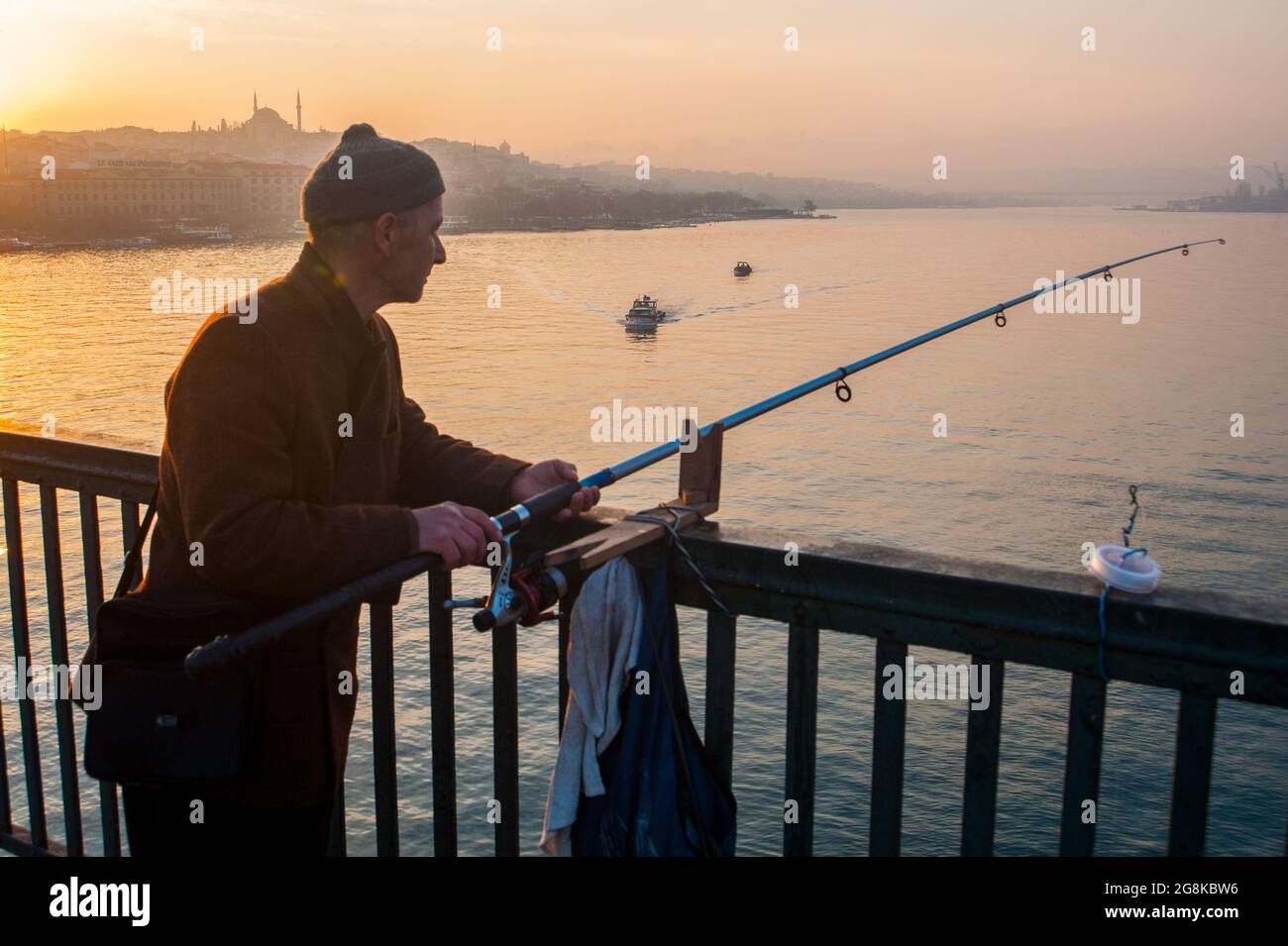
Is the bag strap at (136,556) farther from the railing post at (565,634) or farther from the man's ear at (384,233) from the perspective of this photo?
the railing post at (565,634)

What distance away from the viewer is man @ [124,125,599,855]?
1950mm

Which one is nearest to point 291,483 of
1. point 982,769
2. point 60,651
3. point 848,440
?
point 982,769

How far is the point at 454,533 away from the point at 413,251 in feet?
1.79

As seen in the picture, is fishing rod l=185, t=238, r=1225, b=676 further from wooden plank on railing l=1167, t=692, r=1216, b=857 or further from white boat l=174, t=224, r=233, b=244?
white boat l=174, t=224, r=233, b=244

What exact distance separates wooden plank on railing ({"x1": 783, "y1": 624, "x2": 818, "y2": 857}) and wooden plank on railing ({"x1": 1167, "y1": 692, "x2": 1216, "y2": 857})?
582 millimetres

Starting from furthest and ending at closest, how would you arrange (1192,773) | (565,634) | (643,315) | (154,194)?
(154,194) < (643,315) < (565,634) < (1192,773)

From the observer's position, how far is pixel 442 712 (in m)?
2.57

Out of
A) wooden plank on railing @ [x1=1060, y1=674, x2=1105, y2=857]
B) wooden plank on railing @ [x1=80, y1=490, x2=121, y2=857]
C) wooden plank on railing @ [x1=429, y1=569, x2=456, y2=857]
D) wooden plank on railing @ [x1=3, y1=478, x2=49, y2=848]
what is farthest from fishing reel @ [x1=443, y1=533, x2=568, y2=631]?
wooden plank on railing @ [x1=3, y1=478, x2=49, y2=848]

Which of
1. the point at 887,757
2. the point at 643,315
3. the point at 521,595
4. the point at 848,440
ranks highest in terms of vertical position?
the point at 521,595

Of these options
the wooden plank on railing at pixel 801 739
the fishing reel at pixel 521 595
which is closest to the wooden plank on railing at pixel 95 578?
the fishing reel at pixel 521 595

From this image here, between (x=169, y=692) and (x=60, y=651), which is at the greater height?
(x=169, y=692)

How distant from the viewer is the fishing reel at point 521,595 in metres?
2.02

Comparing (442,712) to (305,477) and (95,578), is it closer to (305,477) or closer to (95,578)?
(305,477)
